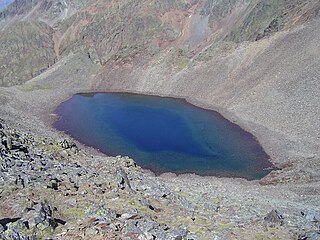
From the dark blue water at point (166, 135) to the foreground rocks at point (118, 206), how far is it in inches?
513

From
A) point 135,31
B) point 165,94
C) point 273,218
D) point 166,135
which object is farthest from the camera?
point 135,31

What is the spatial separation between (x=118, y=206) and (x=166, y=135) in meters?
43.1

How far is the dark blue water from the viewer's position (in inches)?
2100

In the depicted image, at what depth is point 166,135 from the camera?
222ft

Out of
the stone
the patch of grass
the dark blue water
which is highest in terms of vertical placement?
the patch of grass

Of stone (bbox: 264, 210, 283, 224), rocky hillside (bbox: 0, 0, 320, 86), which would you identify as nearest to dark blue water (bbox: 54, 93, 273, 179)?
stone (bbox: 264, 210, 283, 224)

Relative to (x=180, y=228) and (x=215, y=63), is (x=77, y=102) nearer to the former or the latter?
(x=215, y=63)

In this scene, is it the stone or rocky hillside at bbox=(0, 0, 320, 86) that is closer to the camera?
the stone

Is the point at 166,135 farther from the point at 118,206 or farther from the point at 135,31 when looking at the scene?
the point at 135,31

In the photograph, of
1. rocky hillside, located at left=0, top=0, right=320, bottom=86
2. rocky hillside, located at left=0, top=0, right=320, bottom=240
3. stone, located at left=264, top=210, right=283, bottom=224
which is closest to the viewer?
rocky hillside, located at left=0, top=0, right=320, bottom=240

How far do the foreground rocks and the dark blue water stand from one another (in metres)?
13.0

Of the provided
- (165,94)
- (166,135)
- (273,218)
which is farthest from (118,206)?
(165,94)

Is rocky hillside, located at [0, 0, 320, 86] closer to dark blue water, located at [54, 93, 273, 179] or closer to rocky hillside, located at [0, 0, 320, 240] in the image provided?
rocky hillside, located at [0, 0, 320, 240]

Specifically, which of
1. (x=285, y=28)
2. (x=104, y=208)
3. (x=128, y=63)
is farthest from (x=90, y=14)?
(x=104, y=208)
